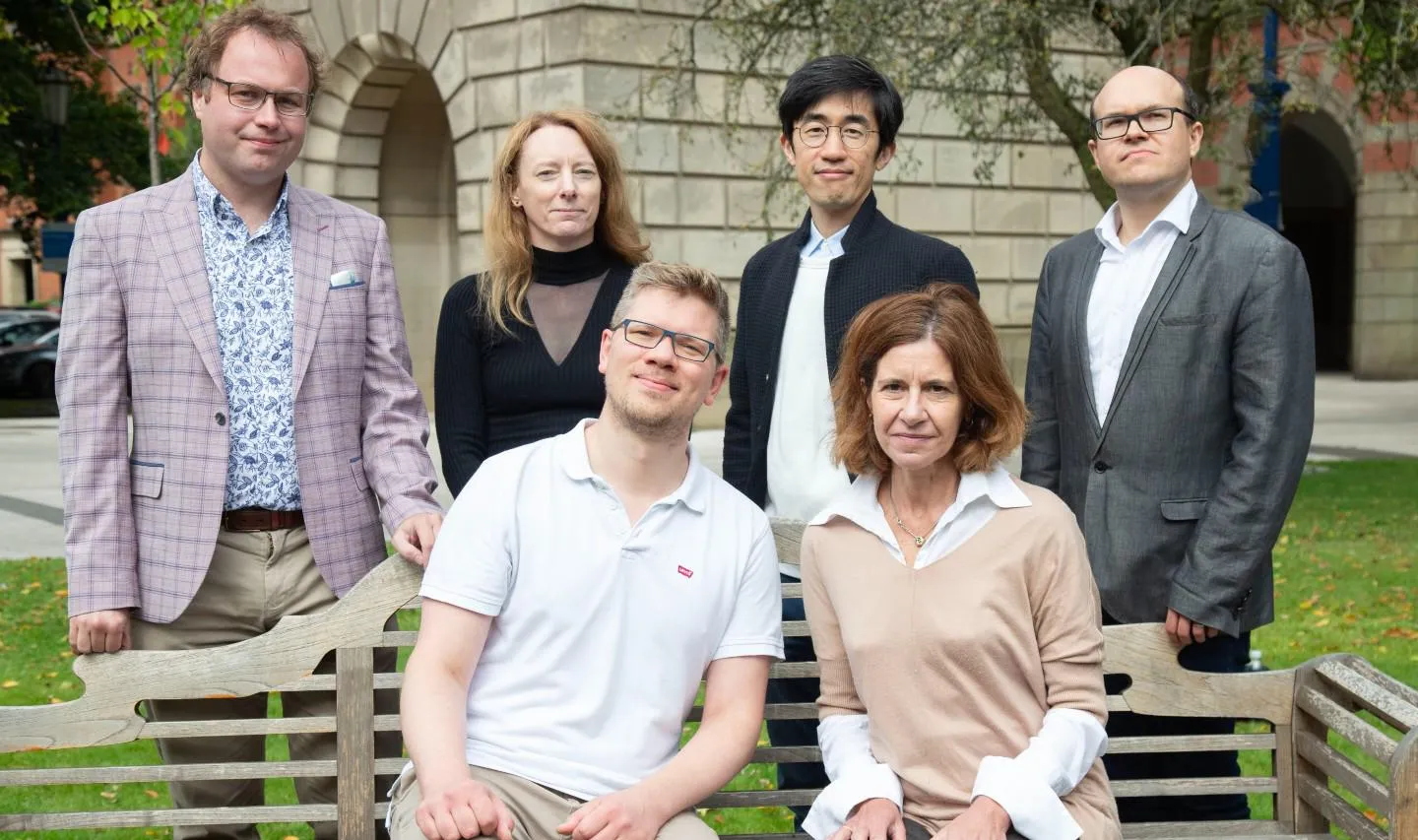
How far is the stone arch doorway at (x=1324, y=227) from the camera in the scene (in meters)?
33.6

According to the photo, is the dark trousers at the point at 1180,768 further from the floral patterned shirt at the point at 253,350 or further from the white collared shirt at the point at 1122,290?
the floral patterned shirt at the point at 253,350

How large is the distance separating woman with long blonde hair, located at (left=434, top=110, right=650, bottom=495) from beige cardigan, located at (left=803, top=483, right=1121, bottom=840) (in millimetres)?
1236

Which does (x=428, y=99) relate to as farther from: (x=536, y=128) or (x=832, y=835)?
(x=832, y=835)

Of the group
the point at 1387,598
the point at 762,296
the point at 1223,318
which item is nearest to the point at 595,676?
the point at 762,296

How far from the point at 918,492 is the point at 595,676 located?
804 millimetres

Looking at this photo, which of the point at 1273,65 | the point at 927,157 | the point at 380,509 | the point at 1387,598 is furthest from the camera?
the point at 927,157

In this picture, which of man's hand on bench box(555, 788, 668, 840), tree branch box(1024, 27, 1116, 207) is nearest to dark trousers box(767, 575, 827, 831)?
man's hand on bench box(555, 788, 668, 840)

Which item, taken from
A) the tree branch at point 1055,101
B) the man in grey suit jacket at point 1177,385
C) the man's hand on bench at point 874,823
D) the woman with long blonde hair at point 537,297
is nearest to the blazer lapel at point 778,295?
the woman with long blonde hair at point 537,297

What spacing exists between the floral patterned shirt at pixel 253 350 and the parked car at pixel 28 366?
26.0 metres

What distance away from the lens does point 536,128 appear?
167 inches

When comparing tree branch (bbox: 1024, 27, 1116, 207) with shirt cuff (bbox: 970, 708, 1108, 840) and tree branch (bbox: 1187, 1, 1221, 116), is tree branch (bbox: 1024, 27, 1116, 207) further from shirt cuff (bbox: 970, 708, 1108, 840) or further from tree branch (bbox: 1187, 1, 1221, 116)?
shirt cuff (bbox: 970, 708, 1108, 840)

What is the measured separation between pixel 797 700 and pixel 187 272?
1.96 meters

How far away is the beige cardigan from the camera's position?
10.7ft

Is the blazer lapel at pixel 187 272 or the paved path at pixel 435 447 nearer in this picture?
the blazer lapel at pixel 187 272
